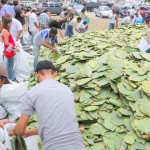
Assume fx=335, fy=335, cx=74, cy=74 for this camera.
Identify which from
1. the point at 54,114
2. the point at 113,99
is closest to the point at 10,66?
the point at 113,99

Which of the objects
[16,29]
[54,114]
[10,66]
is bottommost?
[10,66]

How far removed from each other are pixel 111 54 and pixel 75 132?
265 cm

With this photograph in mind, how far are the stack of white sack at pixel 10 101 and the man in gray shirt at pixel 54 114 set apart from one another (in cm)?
142

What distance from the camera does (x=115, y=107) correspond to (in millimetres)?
4309

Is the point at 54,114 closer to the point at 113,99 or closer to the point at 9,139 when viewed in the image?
the point at 9,139

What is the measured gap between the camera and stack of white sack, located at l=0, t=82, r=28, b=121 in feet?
13.9

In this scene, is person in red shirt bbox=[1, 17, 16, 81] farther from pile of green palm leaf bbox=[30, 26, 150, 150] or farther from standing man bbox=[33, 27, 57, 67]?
pile of green palm leaf bbox=[30, 26, 150, 150]

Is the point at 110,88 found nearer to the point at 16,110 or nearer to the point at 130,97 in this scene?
the point at 130,97

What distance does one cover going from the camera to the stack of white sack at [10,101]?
423cm

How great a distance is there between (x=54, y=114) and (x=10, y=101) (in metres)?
1.68

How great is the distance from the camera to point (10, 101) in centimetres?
432

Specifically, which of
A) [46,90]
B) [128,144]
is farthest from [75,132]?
[128,144]

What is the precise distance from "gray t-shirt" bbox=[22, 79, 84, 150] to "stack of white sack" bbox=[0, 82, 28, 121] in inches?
57.3

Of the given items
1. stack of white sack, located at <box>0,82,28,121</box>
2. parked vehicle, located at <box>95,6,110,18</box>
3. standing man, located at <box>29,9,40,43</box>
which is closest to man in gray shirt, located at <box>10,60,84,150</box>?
stack of white sack, located at <box>0,82,28,121</box>
